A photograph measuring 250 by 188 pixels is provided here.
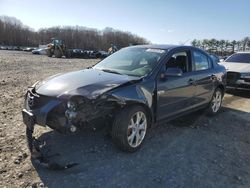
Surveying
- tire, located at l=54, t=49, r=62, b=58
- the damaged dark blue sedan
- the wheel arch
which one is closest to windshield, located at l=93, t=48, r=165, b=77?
the damaged dark blue sedan

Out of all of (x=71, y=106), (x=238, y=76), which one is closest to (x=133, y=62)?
(x=71, y=106)

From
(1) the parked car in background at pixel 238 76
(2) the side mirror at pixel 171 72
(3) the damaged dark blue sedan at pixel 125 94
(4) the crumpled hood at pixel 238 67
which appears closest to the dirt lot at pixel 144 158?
(3) the damaged dark blue sedan at pixel 125 94

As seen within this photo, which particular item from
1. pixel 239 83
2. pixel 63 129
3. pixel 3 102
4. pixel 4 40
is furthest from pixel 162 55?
pixel 4 40

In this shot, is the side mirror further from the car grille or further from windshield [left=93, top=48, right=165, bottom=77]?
the car grille

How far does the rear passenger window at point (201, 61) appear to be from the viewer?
618 cm

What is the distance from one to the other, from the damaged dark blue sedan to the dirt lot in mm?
333

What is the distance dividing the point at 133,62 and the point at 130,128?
144cm

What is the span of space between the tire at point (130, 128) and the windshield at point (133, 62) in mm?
732

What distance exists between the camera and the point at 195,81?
235 inches

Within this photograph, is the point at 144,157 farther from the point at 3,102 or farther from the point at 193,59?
the point at 3,102

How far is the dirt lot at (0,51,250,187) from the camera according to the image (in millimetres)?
3725

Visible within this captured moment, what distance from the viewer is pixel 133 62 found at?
5.39m

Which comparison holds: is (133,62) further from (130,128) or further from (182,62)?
(130,128)

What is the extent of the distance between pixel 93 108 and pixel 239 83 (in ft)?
23.6
